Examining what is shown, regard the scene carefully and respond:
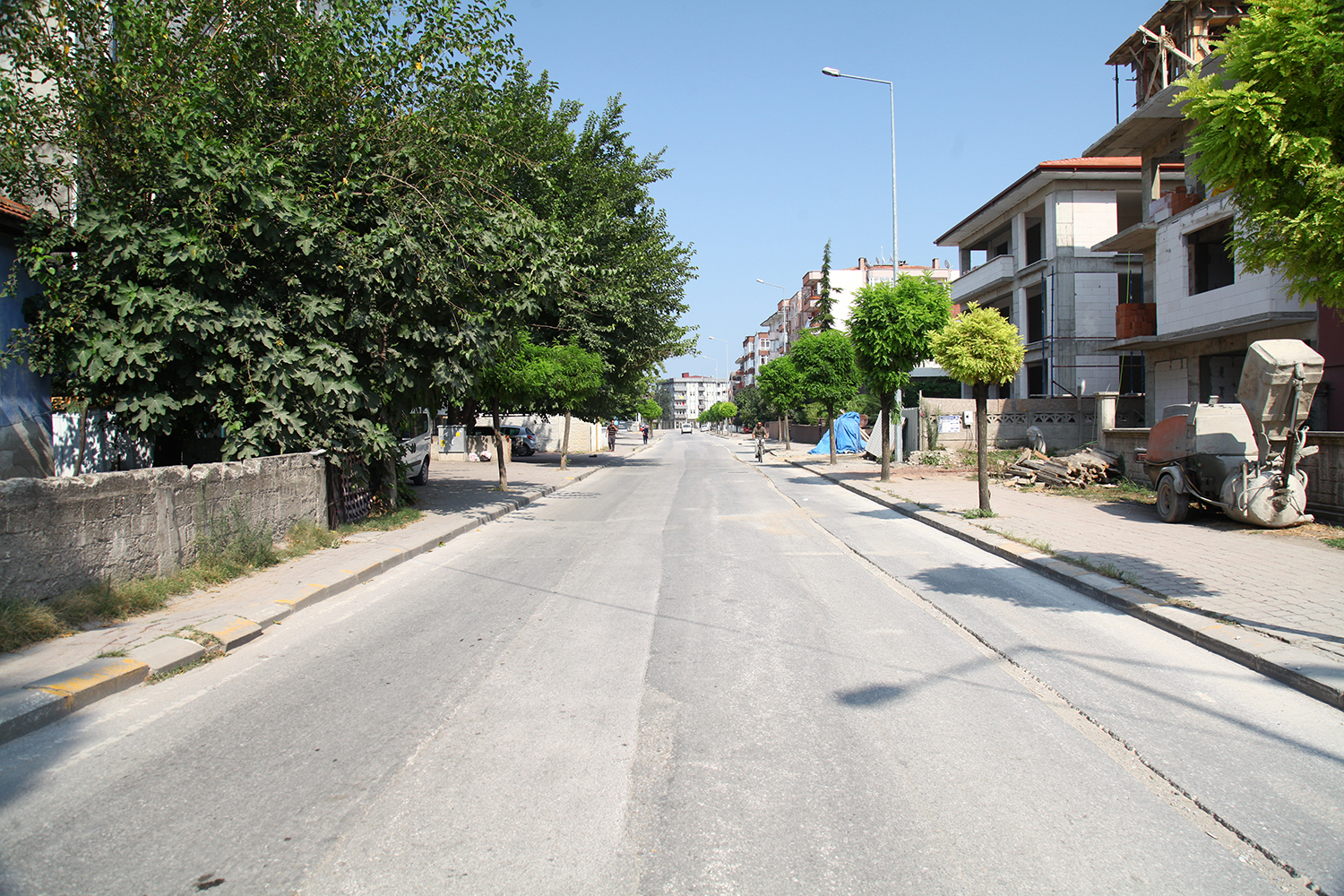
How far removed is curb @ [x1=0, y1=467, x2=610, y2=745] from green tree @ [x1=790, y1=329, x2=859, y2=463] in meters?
26.9

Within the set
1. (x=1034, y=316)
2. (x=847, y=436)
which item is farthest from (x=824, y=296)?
(x=1034, y=316)

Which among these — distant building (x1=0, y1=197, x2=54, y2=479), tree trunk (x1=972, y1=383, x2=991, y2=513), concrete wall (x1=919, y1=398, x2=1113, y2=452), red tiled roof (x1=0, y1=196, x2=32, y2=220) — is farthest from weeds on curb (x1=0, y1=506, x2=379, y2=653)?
concrete wall (x1=919, y1=398, x2=1113, y2=452)

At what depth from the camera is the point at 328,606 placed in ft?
25.1

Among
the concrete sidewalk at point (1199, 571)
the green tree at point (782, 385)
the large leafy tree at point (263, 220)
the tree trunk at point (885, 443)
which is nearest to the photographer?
the concrete sidewalk at point (1199, 571)

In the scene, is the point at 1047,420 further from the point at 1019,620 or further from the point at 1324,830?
the point at 1324,830

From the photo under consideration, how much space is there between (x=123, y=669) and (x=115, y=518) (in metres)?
2.42

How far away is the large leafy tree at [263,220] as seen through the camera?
31.4ft

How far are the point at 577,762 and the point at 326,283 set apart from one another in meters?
9.67

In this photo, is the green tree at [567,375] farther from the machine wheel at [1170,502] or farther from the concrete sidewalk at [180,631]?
the machine wheel at [1170,502]

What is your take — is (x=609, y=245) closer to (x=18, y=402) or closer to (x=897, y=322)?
(x=897, y=322)

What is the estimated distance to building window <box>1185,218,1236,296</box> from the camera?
20328 mm

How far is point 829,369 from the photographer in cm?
3306

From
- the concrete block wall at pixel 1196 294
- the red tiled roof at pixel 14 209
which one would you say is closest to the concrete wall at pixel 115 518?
the red tiled roof at pixel 14 209

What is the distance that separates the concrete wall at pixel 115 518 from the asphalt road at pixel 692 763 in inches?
70.0
